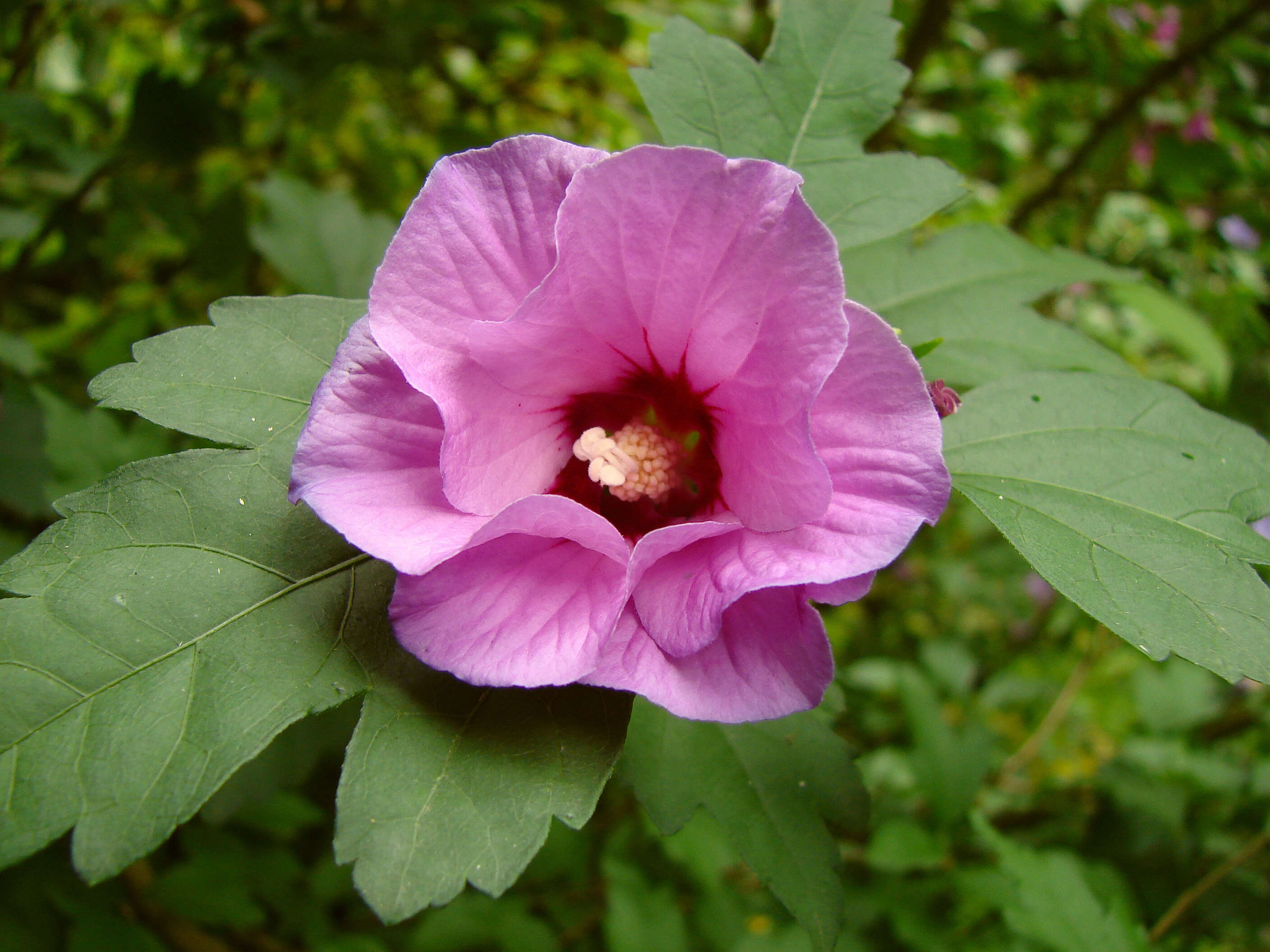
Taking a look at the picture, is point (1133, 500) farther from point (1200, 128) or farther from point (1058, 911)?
point (1200, 128)

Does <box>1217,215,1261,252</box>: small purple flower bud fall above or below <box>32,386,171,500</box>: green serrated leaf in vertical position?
below

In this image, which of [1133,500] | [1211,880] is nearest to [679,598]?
[1133,500]

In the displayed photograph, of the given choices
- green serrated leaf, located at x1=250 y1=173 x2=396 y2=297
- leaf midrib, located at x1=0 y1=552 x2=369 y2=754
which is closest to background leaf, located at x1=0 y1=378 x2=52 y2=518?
green serrated leaf, located at x1=250 y1=173 x2=396 y2=297

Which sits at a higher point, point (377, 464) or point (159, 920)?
point (377, 464)

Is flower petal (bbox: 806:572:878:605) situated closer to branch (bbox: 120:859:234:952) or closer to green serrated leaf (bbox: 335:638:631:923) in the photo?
green serrated leaf (bbox: 335:638:631:923)

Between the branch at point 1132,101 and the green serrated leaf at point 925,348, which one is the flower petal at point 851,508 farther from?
the branch at point 1132,101

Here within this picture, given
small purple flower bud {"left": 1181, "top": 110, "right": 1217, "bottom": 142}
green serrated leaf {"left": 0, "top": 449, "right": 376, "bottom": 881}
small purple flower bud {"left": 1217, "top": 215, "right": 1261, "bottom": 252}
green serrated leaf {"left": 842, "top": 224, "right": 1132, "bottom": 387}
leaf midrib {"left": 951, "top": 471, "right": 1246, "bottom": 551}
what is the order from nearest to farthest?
1. green serrated leaf {"left": 0, "top": 449, "right": 376, "bottom": 881}
2. leaf midrib {"left": 951, "top": 471, "right": 1246, "bottom": 551}
3. green serrated leaf {"left": 842, "top": 224, "right": 1132, "bottom": 387}
4. small purple flower bud {"left": 1181, "top": 110, "right": 1217, "bottom": 142}
5. small purple flower bud {"left": 1217, "top": 215, "right": 1261, "bottom": 252}
